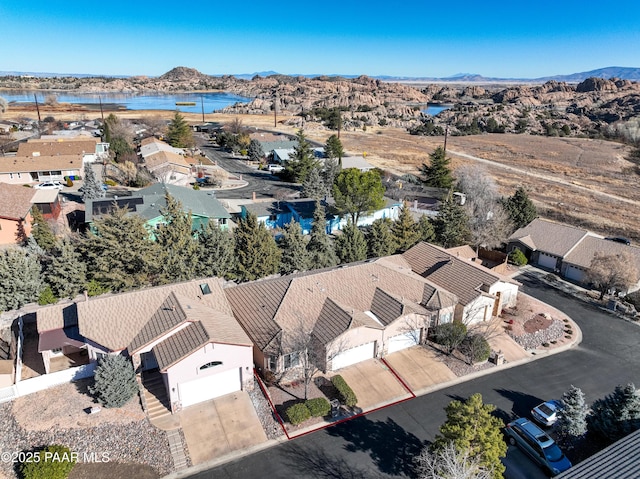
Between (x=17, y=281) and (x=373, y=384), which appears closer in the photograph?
A: (x=373, y=384)

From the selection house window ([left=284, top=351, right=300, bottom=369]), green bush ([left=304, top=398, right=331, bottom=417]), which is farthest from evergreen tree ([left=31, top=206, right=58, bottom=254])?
green bush ([left=304, top=398, right=331, bottom=417])

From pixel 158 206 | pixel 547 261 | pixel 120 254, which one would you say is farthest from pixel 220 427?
pixel 547 261

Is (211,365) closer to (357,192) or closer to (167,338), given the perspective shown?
(167,338)

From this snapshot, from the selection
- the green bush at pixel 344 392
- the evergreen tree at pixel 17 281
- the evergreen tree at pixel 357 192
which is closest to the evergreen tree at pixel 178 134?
the evergreen tree at pixel 357 192

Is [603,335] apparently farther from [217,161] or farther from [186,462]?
[217,161]

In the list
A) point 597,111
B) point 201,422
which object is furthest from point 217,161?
point 597,111

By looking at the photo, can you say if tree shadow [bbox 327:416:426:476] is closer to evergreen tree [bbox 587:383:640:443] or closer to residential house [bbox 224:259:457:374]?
residential house [bbox 224:259:457:374]
